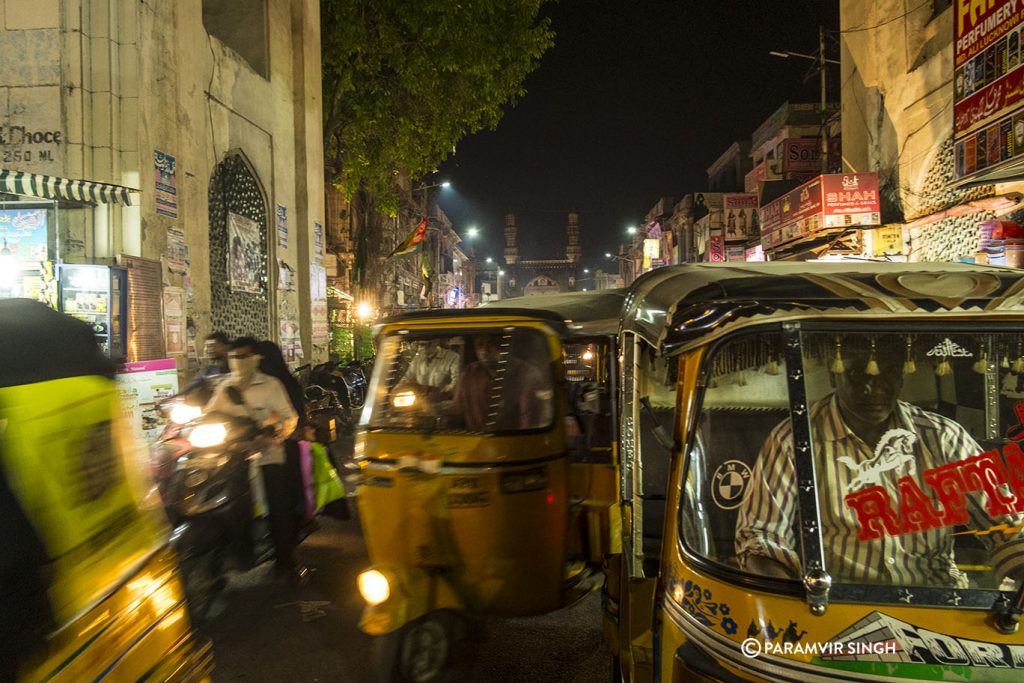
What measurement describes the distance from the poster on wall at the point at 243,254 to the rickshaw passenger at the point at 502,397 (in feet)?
31.7

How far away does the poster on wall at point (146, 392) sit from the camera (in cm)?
780

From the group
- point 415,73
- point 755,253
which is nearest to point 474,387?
point 415,73

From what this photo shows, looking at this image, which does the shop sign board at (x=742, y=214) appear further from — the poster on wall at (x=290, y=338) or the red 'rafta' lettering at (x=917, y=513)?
the red 'rafta' lettering at (x=917, y=513)

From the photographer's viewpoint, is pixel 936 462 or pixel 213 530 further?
pixel 213 530

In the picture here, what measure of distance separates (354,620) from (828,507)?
3.91 meters

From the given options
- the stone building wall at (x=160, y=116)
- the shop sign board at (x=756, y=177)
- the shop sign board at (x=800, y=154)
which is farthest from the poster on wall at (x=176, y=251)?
the shop sign board at (x=800, y=154)

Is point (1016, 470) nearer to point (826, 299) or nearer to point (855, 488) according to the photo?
point (855, 488)

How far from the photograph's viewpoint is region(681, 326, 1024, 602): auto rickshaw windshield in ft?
7.17

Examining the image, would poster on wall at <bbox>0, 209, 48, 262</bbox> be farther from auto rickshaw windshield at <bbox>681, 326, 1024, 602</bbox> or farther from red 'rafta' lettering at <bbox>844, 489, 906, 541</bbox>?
red 'rafta' lettering at <bbox>844, 489, 906, 541</bbox>

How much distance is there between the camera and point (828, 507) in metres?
2.23

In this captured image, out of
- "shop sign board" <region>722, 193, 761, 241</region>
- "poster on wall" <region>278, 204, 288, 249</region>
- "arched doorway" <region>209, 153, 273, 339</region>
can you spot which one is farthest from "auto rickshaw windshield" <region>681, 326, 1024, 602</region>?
"shop sign board" <region>722, 193, 761, 241</region>

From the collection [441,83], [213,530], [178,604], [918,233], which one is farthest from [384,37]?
[178,604]

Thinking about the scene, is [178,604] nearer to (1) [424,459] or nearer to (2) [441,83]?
(1) [424,459]

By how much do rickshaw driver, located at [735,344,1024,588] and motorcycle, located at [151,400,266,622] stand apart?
408 cm
